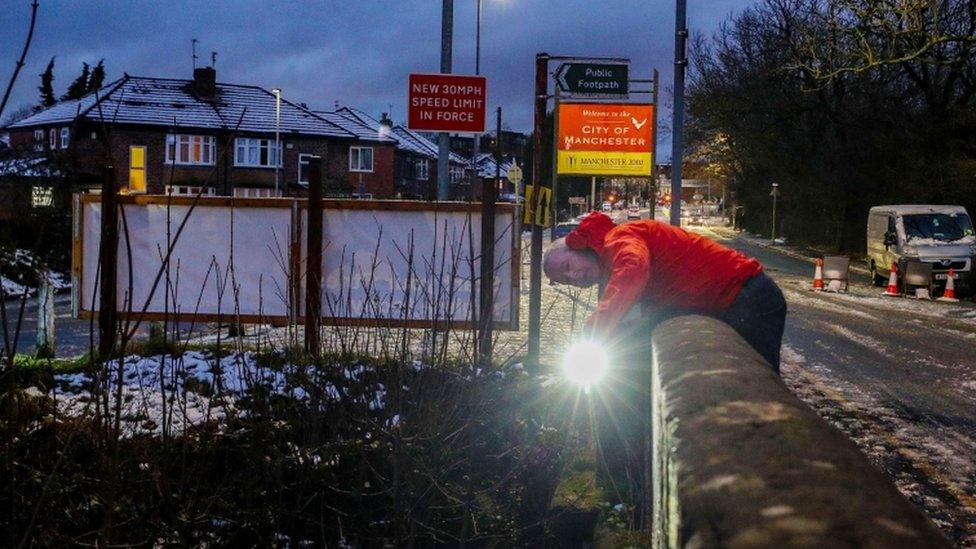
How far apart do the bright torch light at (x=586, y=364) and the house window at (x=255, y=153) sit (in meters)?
52.8

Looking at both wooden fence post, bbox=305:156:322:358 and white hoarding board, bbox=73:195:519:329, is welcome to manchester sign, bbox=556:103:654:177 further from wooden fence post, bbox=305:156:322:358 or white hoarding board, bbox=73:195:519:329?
wooden fence post, bbox=305:156:322:358

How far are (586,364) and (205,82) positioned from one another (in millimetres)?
54625

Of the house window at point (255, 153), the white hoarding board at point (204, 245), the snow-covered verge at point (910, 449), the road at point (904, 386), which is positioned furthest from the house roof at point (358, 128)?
the snow-covered verge at point (910, 449)

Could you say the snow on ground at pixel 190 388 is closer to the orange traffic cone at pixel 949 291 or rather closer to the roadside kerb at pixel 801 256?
the orange traffic cone at pixel 949 291

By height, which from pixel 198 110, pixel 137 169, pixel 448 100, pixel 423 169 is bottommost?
pixel 137 169

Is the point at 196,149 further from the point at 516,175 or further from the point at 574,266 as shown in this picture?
the point at 574,266

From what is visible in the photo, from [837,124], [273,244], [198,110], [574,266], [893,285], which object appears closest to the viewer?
[574,266]

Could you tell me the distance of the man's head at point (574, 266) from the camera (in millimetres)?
4605

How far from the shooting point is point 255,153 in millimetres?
57062

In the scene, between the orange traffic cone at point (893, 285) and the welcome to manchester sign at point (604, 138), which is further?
the welcome to manchester sign at point (604, 138)

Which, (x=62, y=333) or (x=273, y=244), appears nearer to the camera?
(x=273, y=244)

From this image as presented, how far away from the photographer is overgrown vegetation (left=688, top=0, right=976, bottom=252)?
29938 millimetres

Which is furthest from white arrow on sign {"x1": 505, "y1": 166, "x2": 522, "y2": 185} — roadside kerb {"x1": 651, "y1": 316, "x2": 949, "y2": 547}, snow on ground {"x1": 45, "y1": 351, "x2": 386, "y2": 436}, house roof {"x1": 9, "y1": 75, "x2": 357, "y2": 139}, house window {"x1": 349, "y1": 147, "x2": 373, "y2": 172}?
house window {"x1": 349, "y1": 147, "x2": 373, "y2": 172}

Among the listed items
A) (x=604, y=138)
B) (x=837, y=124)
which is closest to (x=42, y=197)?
(x=604, y=138)
